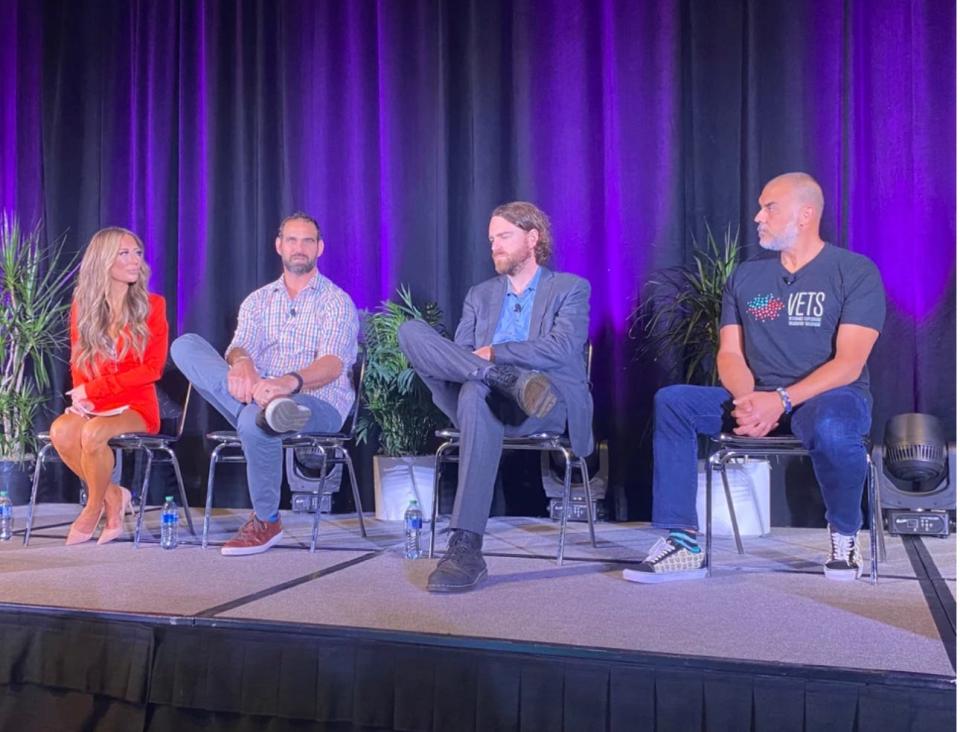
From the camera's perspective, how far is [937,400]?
3.79m

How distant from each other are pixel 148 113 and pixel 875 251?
3646mm

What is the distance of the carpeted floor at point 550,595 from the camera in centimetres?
199

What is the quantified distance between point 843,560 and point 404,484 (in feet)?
6.36

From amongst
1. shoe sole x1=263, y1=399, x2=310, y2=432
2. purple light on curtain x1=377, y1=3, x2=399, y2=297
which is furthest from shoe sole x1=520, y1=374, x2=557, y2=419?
purple light on curtain x1=377, y1=3, x2=399, y2=297

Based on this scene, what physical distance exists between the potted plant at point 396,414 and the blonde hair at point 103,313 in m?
0.91

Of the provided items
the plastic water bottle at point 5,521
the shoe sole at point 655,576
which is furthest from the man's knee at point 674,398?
the plastic water bottle at point 5,521

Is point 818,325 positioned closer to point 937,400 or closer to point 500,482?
point 937,400

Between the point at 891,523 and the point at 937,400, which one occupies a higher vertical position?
the point at 937,400

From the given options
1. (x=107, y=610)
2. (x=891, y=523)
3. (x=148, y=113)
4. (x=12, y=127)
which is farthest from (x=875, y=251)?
(x=12, y=127)

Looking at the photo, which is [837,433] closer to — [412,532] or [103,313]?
[412,532]

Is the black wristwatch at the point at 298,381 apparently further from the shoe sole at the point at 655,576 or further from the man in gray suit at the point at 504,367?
the shoe sole at the point at 655,576

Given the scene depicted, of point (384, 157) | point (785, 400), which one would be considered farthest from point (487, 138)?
point (785, 400)

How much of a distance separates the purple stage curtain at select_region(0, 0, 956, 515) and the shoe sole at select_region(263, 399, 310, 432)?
143cm

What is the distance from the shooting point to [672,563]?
2.72 meters
